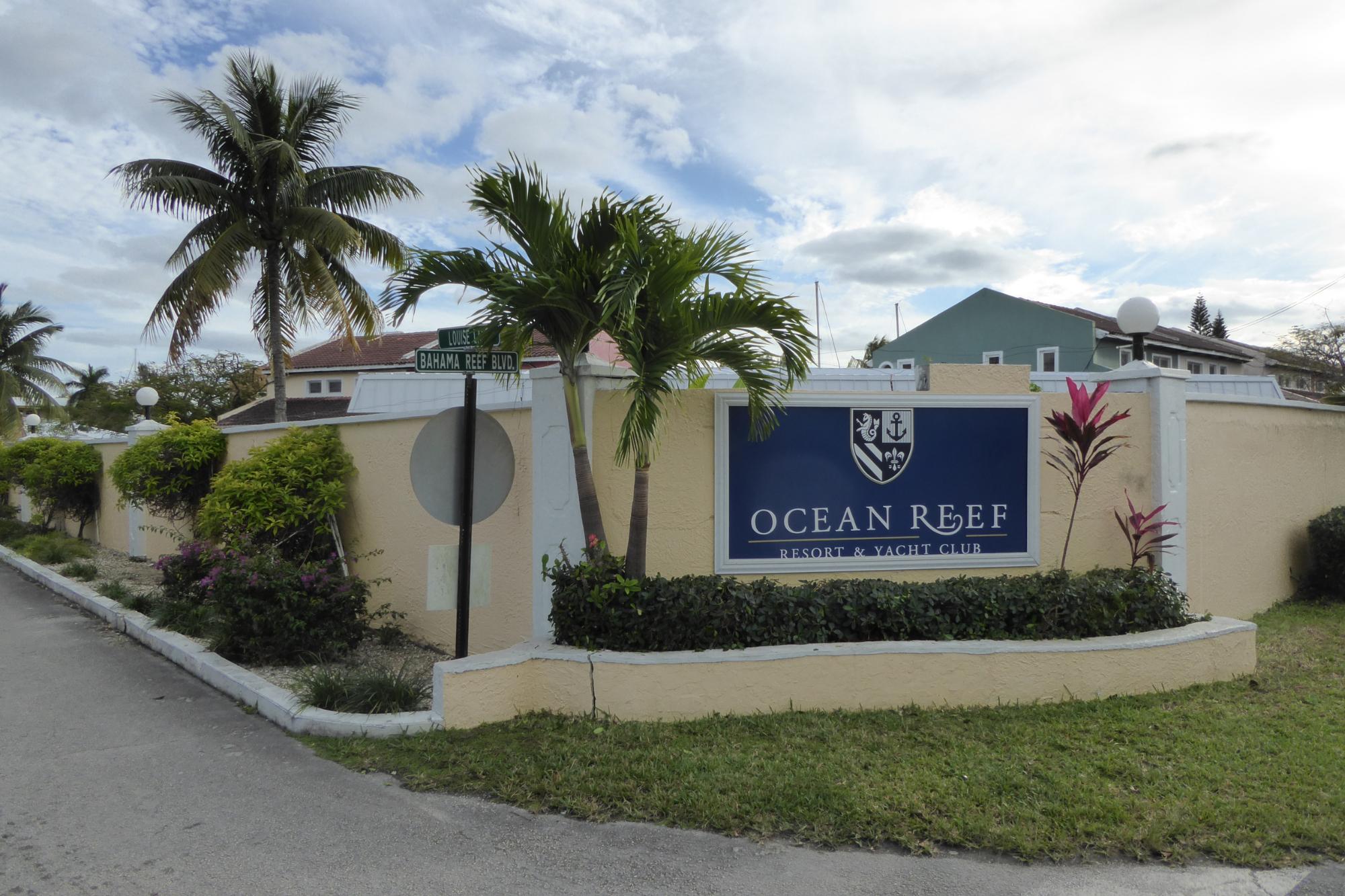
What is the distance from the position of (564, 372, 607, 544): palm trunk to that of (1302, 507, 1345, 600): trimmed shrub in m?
8.07

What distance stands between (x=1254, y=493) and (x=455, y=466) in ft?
26.3

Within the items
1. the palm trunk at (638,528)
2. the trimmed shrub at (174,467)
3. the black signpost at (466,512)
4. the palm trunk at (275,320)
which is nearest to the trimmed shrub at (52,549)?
the trimmed shrub at (174,467)

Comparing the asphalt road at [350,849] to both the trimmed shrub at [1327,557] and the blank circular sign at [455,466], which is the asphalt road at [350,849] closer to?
the blank circular sign at [455,466]

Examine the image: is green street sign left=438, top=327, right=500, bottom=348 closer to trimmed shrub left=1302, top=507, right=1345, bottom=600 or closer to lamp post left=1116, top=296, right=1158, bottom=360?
lamp post left=1116, top=296, right=1158, bottom=360

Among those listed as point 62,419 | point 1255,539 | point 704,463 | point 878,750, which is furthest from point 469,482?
point 62,419

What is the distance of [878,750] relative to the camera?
5.20m

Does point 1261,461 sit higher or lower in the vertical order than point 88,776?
higher

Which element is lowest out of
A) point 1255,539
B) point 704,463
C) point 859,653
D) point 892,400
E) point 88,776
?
point 88,776

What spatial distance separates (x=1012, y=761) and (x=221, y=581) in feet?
20.6

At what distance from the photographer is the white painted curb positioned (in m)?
5.60

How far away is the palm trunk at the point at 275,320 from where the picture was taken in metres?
17.0

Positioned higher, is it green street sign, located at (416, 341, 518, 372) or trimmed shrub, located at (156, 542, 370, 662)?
→ green street sign, located at (416, 341, 518, 372)

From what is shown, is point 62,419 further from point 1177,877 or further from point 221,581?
point 1177,877

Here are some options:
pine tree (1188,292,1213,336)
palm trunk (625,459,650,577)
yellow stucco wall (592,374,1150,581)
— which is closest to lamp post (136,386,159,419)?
yellow stucco wall (592,374,1150,581)
